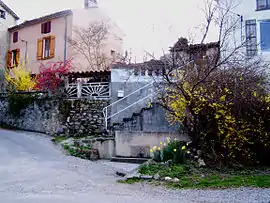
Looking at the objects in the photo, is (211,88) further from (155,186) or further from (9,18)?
(9,18)

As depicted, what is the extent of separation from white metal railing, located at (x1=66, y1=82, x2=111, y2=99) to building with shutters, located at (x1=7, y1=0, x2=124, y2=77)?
13.6 feet

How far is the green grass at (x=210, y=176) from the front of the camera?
6535 millimetres

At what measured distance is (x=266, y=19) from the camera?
576 inches

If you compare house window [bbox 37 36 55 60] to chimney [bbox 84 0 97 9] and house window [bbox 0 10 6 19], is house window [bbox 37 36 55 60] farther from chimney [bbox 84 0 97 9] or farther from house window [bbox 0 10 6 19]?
house window [bbox 0 10 6 19]

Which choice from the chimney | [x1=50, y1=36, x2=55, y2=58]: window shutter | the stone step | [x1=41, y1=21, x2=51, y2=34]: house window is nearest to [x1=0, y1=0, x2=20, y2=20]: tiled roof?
[x1=41, y1=21, x2=51, y2=34]: house window

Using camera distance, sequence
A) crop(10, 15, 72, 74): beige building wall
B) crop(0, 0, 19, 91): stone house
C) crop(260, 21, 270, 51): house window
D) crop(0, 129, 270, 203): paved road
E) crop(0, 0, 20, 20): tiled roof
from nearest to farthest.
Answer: crop(0, 129, 270, 203): paved road → crop(260, 21, 270, 51): house window → crop(10, 15, 72, 74): beige building wall → crop(0, 0, 19, 91): stone house → crop(0, 0, 20, 20): tiled roof

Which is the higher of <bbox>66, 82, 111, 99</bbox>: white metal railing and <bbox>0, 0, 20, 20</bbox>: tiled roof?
<bbox>0, 0, 20, 20</bbox>: tiled roof

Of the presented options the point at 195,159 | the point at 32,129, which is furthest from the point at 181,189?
the point at 32,129

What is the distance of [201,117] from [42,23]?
17.7 m

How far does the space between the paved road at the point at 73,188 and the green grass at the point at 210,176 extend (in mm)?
484

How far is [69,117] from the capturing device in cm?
1481

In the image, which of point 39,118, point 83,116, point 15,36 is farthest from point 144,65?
point 15,36

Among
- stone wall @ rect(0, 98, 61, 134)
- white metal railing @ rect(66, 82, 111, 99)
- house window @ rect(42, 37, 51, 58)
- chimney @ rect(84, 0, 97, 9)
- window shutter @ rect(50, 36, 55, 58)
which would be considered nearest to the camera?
stone wall @ rect(0, 98, 61, 134)

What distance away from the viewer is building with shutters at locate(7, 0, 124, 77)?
67.7 feet
